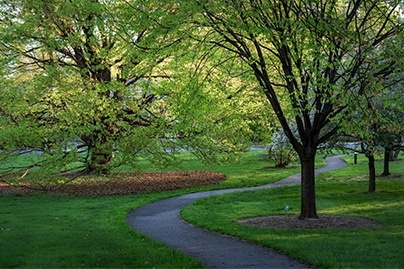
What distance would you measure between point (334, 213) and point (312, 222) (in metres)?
2.56

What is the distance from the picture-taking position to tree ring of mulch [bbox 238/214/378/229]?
12023mm

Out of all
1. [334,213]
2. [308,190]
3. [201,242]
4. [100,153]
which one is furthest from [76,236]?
[334,213]

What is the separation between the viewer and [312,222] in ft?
40.7

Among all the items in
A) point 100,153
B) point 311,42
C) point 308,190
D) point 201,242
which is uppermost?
point 311,42

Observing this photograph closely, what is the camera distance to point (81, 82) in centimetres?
1485

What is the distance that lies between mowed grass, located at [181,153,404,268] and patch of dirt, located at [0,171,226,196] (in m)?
4.43

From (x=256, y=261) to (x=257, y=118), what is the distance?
12625 millimetres

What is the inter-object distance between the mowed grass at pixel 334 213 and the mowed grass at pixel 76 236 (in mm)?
2248

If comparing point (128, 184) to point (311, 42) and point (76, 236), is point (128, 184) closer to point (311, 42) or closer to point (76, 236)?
point (76, 236)

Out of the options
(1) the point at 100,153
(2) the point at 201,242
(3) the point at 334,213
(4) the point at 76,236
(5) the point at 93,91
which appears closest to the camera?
(2) the point at 201,242

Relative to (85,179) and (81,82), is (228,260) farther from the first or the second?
(85,179)

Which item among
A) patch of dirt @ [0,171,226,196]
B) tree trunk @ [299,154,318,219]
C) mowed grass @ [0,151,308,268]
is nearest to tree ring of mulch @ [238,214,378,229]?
tree trunk @ [299,154,318,219]

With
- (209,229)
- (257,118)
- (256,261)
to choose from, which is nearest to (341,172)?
(257,118)

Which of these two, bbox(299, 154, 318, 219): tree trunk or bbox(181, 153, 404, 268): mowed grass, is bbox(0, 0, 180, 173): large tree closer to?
bbox(181, 153, 404, 268): mowed grass
